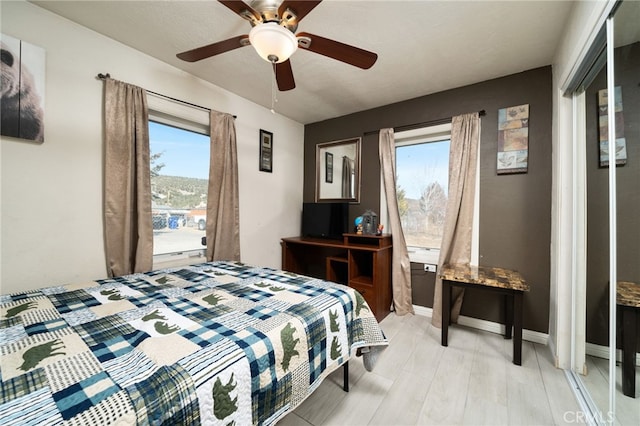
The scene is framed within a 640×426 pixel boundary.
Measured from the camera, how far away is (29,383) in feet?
2.22

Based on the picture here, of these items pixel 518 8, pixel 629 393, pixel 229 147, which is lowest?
pixel 629 393

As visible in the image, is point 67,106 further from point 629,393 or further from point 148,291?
point 629,393

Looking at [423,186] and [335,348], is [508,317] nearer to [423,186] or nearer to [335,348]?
[423,186]

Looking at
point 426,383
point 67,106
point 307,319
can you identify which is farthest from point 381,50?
point 426,383

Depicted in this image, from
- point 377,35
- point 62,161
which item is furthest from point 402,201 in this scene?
point 62,161

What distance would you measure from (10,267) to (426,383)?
9.26ft

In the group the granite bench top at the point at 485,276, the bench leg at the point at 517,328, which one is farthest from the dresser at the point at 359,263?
the bench leg at the point at 517,328

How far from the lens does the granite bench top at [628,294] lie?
1098mm

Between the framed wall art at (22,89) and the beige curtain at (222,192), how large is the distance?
1189mm

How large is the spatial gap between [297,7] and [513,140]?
2.25 metres

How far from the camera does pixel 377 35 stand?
5.99ft

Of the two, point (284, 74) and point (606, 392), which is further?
point (284, 74)

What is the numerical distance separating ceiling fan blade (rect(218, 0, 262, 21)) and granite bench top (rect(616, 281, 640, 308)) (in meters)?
2.19

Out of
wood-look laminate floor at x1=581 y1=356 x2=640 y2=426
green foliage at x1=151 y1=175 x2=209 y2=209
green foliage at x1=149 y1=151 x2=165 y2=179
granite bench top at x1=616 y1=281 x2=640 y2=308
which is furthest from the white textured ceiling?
wood-look laminate floor at x1=581 y1=356 x2=640 y2=426
